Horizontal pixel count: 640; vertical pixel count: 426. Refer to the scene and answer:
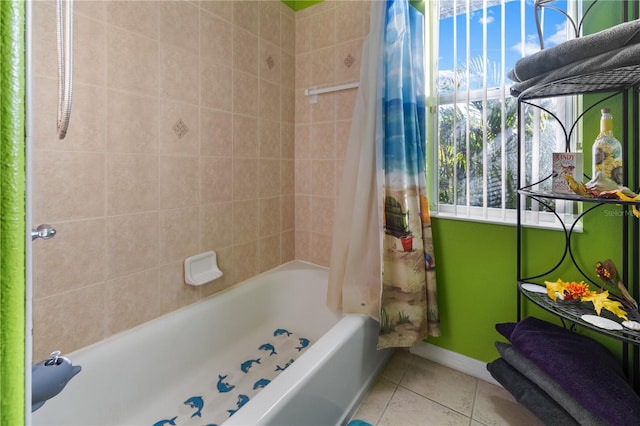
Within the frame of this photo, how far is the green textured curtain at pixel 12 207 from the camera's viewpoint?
20 cm

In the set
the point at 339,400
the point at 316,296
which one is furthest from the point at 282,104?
the point at 339,400

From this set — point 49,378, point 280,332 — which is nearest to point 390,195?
point 280,332

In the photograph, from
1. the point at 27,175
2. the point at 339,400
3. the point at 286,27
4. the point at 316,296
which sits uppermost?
the point at 286,27

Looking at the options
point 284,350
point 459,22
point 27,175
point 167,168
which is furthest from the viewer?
point 284,350

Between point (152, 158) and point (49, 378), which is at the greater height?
point (152, 158)

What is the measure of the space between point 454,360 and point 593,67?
4.46 ft

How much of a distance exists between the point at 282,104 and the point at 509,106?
1.25 metres

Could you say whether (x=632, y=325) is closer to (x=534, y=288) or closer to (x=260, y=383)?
(x=534, y=288)

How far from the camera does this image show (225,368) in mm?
1496

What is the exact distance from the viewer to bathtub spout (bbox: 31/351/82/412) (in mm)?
378

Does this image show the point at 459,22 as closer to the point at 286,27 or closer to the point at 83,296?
the point at 286,27

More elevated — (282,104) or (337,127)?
(282,104)

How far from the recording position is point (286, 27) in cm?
197

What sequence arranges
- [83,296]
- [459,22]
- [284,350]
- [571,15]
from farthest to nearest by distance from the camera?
1. [284,350]
2. [459,22]
3. [571,15]
4. [83,296]
